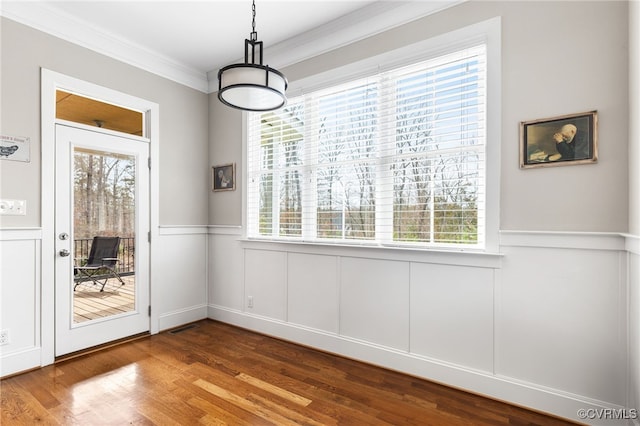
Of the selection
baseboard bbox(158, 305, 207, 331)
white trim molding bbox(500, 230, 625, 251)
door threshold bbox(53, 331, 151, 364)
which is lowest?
door threshold bbox(53, 331, 151, 364)

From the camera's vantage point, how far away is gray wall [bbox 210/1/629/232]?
1.97m

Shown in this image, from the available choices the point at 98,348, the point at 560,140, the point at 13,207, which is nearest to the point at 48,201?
the point at 13,207

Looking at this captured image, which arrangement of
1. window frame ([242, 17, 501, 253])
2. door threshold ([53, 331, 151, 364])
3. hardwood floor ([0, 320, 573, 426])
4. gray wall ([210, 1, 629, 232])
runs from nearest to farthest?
1. gray wall ([210, 1, 629, 232])
2. hardwood floor ([0, 320, 573, 426])
3. window frame ([242, 17, 501, 253])
4. door threshold ([53, 331, 151, 364])

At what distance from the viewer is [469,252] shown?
241cm

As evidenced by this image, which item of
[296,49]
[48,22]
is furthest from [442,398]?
[48,22]

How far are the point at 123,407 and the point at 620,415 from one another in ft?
→ 10.3

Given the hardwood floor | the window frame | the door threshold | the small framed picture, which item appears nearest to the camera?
the hardwood floor

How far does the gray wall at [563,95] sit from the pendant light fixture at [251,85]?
1598 mm

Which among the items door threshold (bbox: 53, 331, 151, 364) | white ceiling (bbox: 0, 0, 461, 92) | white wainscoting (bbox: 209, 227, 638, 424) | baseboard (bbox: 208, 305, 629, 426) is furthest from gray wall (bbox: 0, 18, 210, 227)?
baseboard (bbox: 208, 305, 629, 426)

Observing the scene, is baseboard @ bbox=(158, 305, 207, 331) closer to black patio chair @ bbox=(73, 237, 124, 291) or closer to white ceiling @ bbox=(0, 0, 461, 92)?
black patio chair @ bbox=(73, 237, 124, 291)

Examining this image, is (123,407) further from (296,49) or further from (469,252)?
(296,49)

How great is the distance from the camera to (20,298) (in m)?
2.69

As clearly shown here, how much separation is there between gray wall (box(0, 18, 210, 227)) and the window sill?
110cm

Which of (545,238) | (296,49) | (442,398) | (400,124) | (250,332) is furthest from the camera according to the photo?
(250,332)
